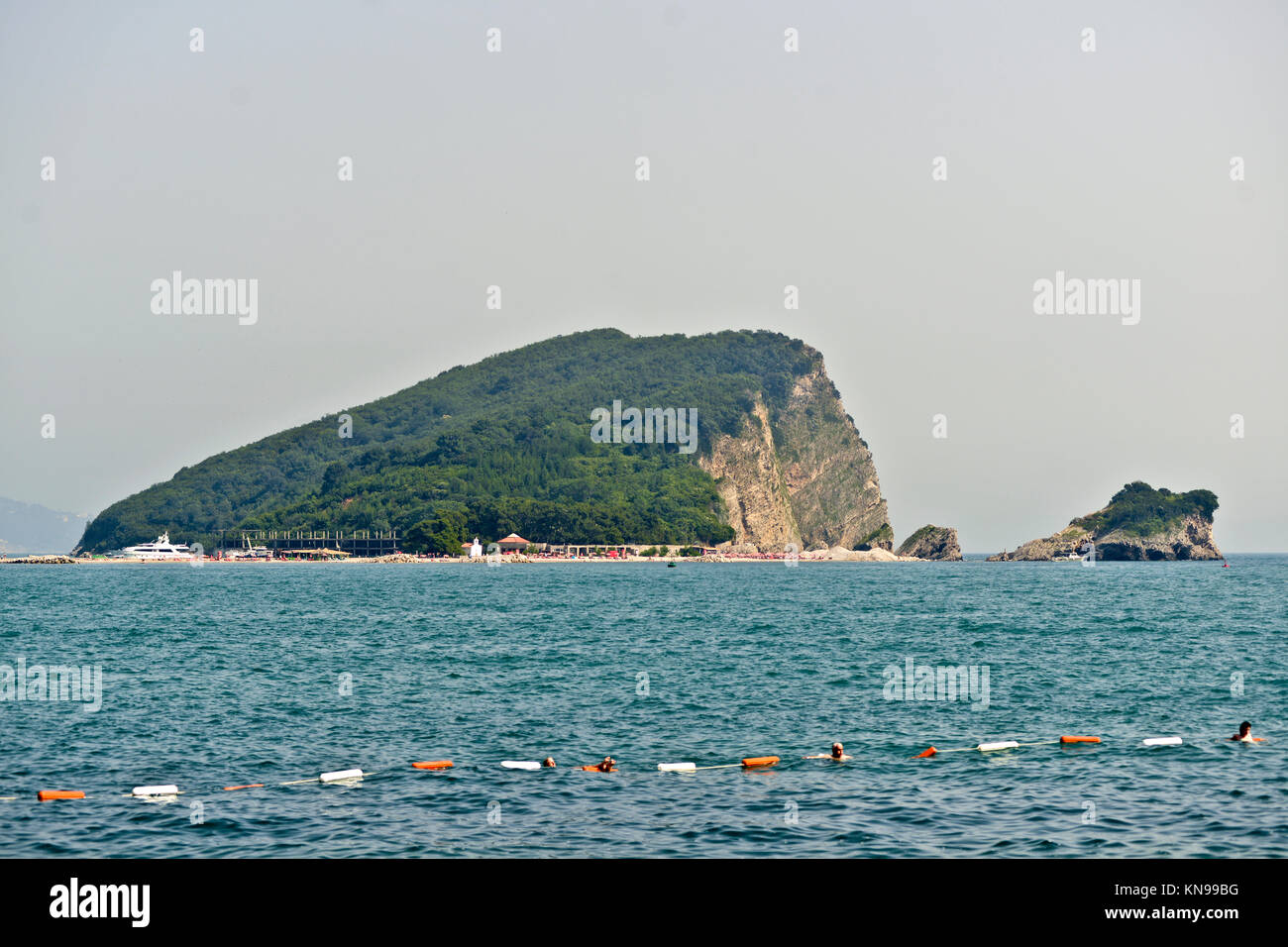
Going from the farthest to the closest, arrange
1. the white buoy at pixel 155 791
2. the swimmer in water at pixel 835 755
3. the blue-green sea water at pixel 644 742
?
the swimmer in water at pixel 835 755
the white buoy at pixel 155 791
the blue-green sea water at pixel 644 742

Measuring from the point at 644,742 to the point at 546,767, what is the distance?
210 inches

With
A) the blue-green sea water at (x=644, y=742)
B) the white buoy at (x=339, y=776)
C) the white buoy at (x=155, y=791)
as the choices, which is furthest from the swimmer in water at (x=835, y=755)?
the white buoy at (x=155, y=791)

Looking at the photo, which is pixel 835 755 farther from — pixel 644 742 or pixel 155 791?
pixel 155 791

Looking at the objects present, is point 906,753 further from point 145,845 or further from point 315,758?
point 145,845

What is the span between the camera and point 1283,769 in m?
33.7

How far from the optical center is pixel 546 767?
33.8 m

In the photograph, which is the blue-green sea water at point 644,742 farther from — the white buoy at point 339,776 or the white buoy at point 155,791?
the white buoy at point 339,776

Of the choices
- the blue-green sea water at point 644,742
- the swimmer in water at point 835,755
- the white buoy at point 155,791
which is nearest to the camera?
the blue-green sea water at point 644,742

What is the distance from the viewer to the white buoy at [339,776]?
31603 millimetres

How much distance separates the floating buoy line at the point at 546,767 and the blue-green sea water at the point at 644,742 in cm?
41

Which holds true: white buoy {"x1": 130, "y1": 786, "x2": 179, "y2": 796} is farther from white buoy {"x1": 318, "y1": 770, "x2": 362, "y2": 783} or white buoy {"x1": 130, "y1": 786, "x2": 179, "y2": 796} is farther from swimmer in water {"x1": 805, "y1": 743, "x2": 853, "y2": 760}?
swimmer in water {"x1": 805, "y1": 743, "x2": 853, "y2": 760}

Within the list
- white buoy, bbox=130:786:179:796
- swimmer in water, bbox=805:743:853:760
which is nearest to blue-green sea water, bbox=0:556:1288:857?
white buoy, bbox=130:786:179:796

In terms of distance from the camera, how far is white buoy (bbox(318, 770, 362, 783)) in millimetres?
31603
